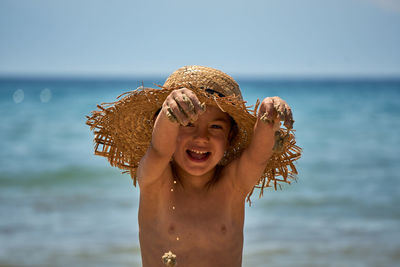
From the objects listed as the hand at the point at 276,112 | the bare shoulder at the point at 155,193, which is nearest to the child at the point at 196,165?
the bare shoulder at the point at 155,193

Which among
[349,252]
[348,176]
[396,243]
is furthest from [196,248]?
[348,176]

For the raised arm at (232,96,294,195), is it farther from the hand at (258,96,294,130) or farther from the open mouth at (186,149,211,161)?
the open mouth at (186,149,211,161)

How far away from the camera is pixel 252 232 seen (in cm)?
531

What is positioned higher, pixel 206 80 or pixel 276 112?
pixel 206 80

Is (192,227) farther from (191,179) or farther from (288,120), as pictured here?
(288,120)

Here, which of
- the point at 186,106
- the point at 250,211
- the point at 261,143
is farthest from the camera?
the point at 250,211

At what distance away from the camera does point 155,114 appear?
8.15 ft

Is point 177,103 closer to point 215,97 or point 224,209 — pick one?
point 215,97

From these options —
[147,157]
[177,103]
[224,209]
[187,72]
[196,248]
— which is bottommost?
[196,248]

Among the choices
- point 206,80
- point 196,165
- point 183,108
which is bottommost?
point 196,165

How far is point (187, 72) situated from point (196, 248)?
794mm

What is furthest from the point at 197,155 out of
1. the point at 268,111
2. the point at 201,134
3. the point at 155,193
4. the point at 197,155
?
the point at 268,111

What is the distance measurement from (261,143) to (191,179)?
50cm

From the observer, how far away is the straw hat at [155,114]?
2.28m
